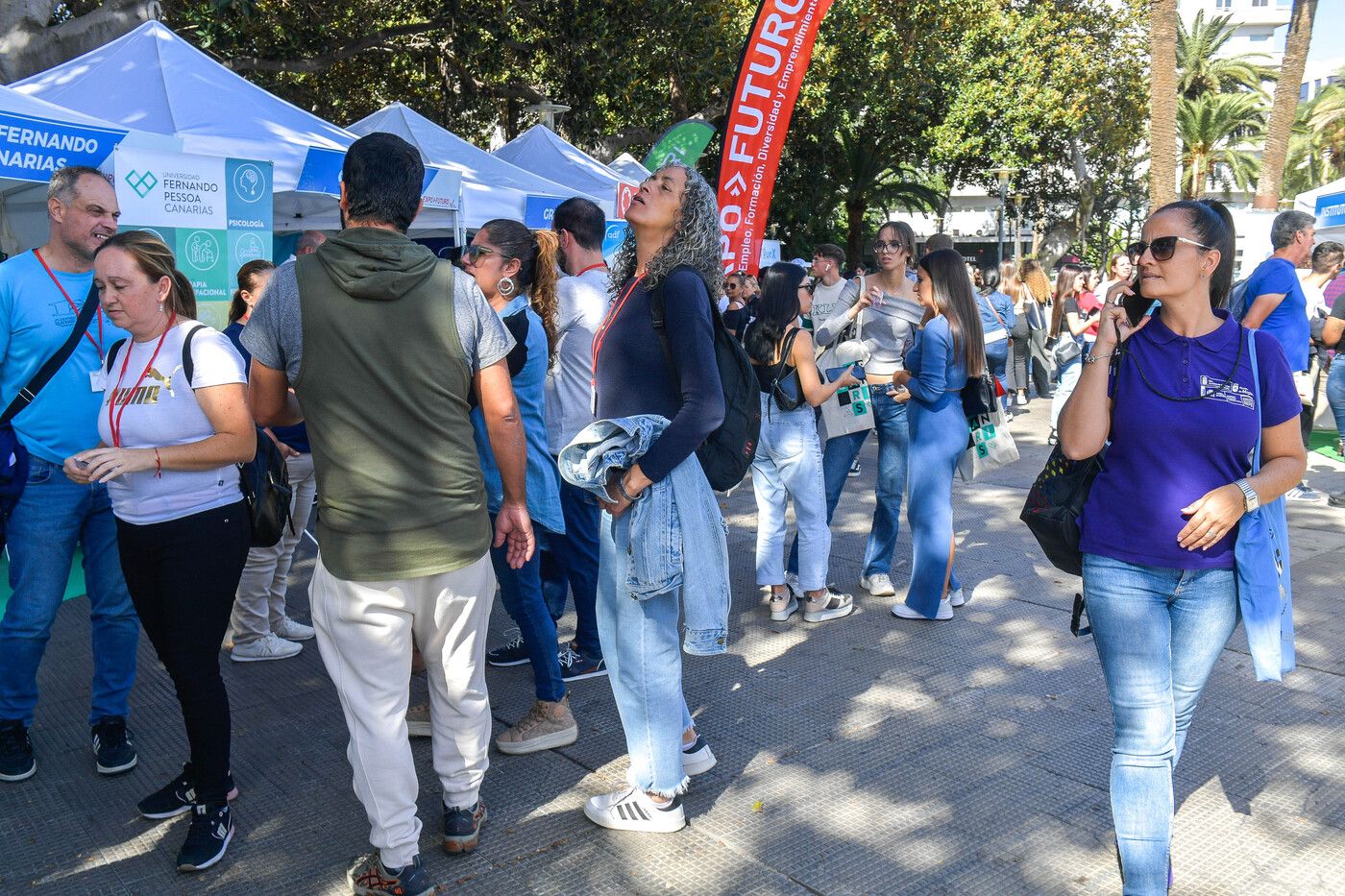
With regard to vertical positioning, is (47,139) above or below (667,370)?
above

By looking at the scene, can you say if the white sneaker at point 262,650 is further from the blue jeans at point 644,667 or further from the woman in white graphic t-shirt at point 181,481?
→ the blue jeans at point 644,667

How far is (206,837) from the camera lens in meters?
3.06

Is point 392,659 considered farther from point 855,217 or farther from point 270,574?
point 855,217

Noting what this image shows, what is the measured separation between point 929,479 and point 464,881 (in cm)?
306

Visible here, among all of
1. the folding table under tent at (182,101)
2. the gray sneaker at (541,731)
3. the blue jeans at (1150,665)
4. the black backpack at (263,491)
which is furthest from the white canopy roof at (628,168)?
the blue jeans at (1150,665)

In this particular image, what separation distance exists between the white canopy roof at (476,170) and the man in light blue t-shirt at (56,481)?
579 cm

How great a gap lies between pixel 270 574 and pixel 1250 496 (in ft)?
12.4

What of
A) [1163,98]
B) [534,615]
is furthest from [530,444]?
[1163,98]

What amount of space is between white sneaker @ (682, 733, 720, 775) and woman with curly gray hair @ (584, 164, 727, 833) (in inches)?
13.8

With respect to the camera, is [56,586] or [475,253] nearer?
[56,586]

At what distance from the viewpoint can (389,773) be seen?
108 inches

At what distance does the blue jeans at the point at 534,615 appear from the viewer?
146 inches

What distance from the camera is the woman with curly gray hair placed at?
9.32 ft

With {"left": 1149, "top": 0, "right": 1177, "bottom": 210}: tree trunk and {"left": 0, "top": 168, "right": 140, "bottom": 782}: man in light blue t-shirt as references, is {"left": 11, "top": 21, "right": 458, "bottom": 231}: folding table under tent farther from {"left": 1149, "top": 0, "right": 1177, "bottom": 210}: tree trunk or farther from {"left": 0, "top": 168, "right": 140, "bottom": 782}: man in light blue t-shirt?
{"left": 1149, "top": 0, "right": 1177, "bottom": 210}: tree trunk
